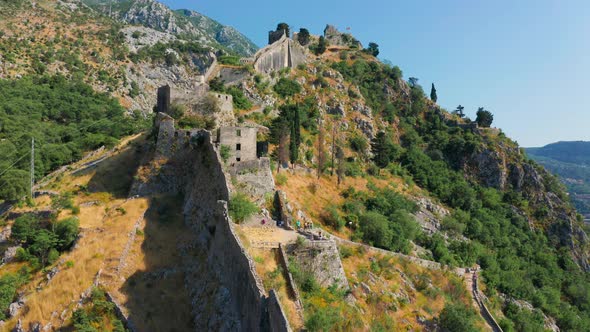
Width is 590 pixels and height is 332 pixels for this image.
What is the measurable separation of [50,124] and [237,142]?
176 ft

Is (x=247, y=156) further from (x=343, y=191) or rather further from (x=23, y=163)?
(x=23, y=163)

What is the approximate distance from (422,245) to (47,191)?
40.9 metres

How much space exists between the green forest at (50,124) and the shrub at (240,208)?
24988 millimetres

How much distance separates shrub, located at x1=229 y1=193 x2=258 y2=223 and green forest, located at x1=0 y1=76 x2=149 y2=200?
24988 millimetres

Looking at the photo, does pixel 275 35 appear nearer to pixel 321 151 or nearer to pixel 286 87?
pixel 286 87

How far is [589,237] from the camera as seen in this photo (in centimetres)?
8312

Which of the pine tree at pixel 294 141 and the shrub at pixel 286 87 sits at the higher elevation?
the shrub at pixel 286 87

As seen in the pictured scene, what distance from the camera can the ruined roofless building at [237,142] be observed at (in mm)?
33312

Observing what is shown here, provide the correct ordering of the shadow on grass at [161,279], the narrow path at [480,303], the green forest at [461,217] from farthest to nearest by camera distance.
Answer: the green forest at [461,217] → the narrow path at [480,303] → the shadow on grass at [161,279]

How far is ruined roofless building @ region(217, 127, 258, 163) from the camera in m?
33.3

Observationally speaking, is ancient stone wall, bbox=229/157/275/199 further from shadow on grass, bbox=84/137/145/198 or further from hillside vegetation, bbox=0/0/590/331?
shadow on grass, bbox=84/137/145/198

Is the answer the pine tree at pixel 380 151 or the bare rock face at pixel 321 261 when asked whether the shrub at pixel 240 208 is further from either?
the pine tree at pixel 380 151

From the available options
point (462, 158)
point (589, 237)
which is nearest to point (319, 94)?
point (462, 158)

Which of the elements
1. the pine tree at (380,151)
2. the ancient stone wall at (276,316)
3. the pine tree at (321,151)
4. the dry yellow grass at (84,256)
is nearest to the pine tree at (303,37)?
the pine tree at (321,151)
